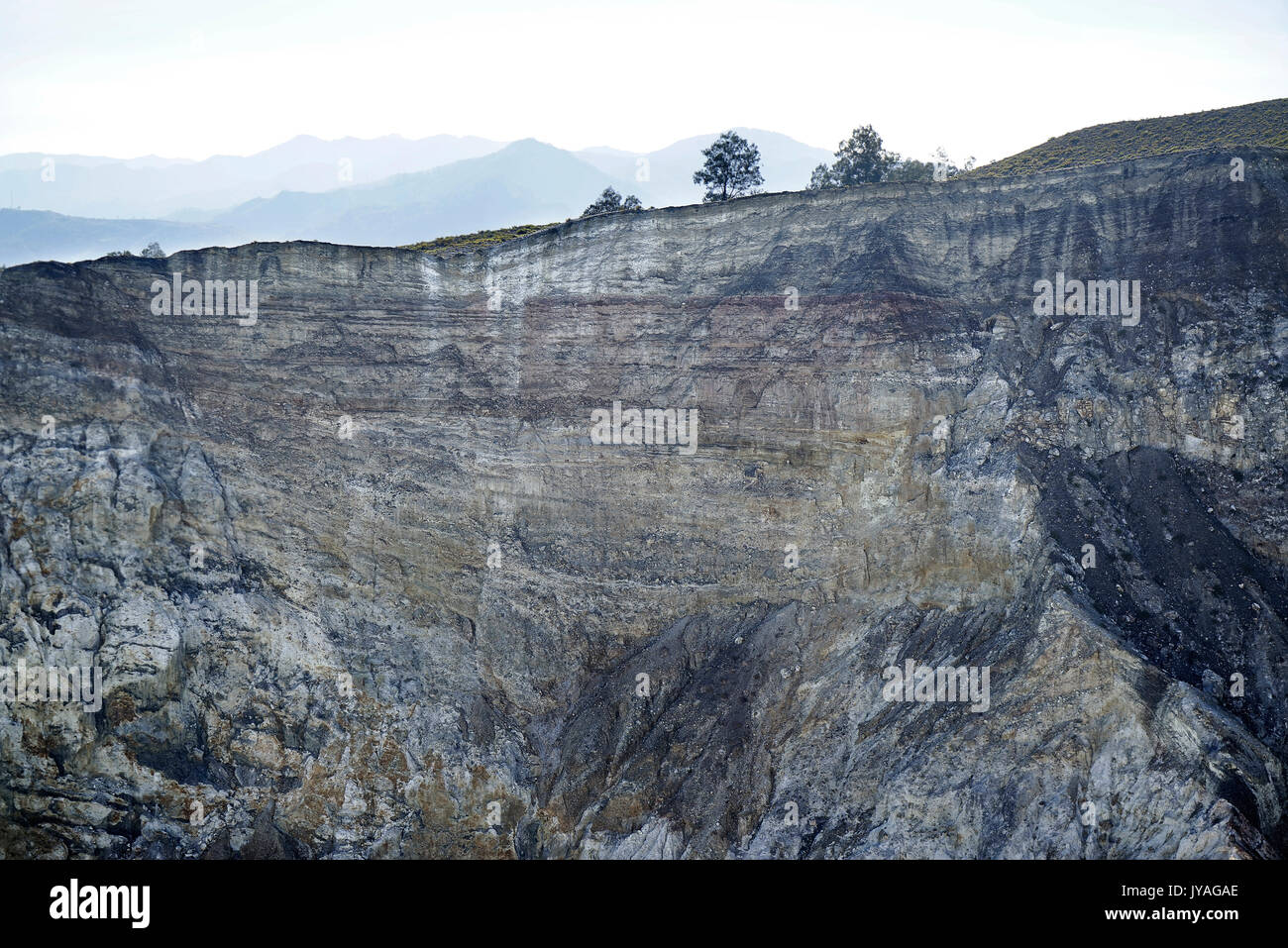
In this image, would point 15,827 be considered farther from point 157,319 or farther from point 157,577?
point 157,319

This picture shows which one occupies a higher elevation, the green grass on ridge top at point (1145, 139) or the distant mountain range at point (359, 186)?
the distant mountain range at point (359, 186)

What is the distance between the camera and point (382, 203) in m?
113

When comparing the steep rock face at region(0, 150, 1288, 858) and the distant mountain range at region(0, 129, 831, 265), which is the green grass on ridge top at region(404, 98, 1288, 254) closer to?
the steep rock face at region(0, 150, 1288, 858)

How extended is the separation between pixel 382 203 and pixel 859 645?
102037 mm

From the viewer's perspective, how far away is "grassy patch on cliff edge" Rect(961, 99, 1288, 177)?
4000 centimetres

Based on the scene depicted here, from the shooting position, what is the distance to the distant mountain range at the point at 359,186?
102312 millimetres

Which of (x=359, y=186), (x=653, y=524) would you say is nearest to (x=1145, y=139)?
(x=653, y=524)

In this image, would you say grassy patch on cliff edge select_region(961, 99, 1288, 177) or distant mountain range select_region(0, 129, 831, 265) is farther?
distant mountain range select_region(0, 129, 831, 265)

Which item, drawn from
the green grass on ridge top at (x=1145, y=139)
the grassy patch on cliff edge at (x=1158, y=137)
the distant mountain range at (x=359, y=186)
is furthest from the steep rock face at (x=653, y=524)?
the distant mountain range at (x=359, y=186)

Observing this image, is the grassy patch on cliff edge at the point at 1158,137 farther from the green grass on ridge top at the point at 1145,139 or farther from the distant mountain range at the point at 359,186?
the distant mountain range at the point at 359,186

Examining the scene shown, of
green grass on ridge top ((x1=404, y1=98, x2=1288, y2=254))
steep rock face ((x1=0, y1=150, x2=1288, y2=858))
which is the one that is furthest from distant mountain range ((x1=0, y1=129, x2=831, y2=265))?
steep rock face ((x1=0, y1=150, x2=1288, y2=858))

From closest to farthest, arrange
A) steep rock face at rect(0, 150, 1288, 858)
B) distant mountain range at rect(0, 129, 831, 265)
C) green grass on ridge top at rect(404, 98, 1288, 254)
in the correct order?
steep rock face at rect(0, 150, 1288, 858) → green grass on ridge top at rect(404, 98, 1288, 254) → distant mountain range at rect(0, 129, 831, 265)

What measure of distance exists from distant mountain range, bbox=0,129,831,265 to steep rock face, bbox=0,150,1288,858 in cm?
6551

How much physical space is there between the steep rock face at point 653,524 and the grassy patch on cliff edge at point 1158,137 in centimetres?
1541
